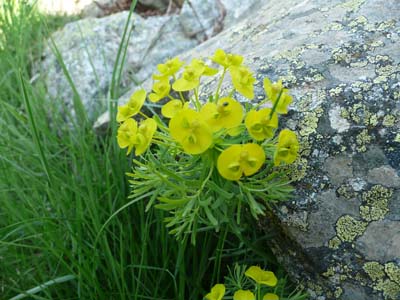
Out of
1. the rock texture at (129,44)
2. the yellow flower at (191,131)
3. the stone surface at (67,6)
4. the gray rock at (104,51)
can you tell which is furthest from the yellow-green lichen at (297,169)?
the stone surface at (67,6)

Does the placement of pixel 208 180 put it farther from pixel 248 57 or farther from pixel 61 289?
pixel 61 289

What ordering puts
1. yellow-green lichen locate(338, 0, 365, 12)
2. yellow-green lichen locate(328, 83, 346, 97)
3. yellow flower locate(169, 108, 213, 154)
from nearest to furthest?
yellow flower locate(169, 108, 213, 154), yellow-green lichen locate(328, 83, 346, 97), yellow-green lichen locate(338, 0, 365, 12)

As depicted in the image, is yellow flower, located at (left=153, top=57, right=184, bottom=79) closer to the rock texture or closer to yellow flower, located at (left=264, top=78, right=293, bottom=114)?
yellow flower, located at (left=264, top=78, right=293, bottom=114)

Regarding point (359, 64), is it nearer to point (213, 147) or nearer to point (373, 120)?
point (373, 120)

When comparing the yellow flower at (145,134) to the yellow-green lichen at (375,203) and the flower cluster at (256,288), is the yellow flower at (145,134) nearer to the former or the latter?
the flower cluster at (256,288)

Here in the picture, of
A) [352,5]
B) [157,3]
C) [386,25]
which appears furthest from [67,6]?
[386,25]

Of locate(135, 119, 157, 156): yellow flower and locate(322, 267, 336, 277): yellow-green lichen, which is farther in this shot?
locate(322, 267, 336, 277): yellow-green lichen

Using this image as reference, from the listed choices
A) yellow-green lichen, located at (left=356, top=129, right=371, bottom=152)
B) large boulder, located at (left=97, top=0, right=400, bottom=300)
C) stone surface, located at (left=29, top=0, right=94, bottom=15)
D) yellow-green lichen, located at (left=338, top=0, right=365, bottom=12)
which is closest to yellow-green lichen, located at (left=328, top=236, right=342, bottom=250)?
large boulder, located at (left=97, top=0, right=400, bottom=300)
